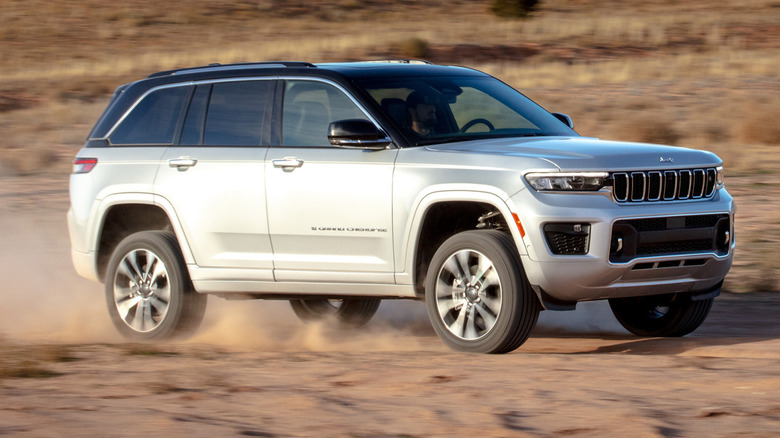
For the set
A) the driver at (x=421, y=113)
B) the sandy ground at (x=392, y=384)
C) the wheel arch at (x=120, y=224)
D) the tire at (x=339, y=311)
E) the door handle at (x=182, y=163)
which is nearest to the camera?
the sandy ground at (x=392, y=384)

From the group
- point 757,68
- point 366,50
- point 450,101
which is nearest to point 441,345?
point 450,101

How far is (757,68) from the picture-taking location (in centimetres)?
3162

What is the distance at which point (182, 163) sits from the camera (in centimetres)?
801

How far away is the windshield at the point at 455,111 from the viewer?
24.2 ft

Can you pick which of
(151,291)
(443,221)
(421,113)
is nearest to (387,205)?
(443,221)

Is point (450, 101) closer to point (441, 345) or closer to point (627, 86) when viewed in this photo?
point (441, 345)

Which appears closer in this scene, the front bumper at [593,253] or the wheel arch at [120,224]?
the front bumper at [593,253]

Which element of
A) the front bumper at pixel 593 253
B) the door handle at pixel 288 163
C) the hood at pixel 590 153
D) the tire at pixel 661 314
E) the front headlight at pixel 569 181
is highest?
the hood at pixel 590 153

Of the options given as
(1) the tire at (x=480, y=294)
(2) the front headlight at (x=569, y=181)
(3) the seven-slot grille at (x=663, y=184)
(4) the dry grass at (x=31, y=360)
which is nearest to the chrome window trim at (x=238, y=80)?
(1) the tire at (x=480, y=294)

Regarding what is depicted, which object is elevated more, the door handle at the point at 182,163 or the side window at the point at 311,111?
the side window at the point at 311,111

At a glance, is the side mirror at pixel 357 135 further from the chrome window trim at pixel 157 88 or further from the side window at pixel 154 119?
the side window at pixel 154 119

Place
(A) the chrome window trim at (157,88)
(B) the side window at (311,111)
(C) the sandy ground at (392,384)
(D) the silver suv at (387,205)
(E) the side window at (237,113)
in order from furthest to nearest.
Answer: (A) the chrome window trim at (157,88)
(E) the side window at (237,113)
(B) the side window at (311,111)
(D) the silver suv at (387,205)
(C) the sandy ground at (392,384)

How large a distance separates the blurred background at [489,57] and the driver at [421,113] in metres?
3.76

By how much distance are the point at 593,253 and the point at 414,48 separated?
37901 mm
